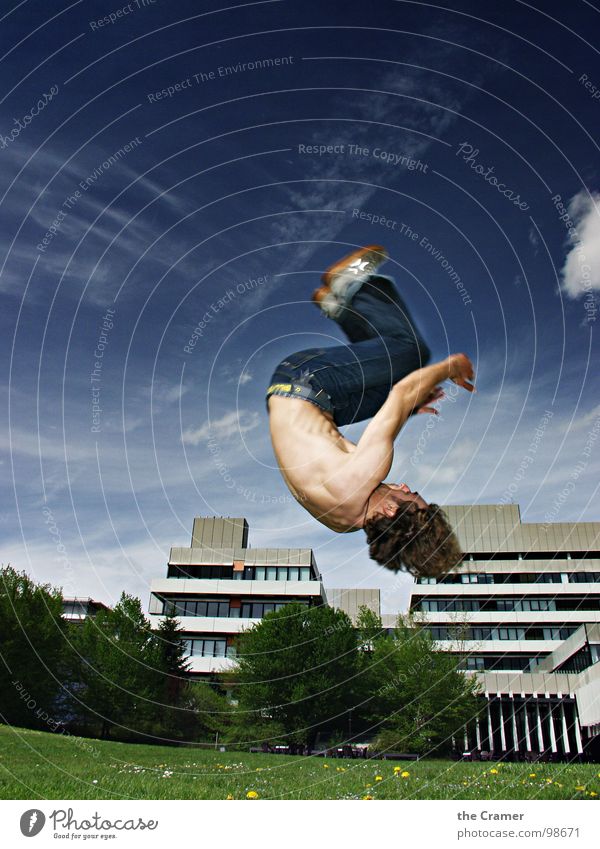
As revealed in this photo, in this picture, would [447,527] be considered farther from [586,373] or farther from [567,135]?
[567,135]

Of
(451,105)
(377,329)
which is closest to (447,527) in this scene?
(377,329)

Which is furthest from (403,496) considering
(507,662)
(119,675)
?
(507,662)

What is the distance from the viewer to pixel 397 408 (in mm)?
6148

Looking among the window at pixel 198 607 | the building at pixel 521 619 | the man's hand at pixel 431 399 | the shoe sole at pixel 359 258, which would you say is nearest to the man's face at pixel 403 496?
the man's hand at pixel 431 399

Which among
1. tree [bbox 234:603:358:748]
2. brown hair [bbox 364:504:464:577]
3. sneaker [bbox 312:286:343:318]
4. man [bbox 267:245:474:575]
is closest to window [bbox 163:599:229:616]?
tree [bbox 234:603:358:748]

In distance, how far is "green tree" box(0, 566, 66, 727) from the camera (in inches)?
1163

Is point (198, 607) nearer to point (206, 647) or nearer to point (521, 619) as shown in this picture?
point (206, 647)

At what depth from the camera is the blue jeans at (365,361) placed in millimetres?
6367

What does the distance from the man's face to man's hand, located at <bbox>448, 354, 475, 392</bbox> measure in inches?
51.7

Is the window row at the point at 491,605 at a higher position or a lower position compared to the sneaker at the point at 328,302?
higher

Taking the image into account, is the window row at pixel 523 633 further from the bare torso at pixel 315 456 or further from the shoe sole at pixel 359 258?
the shoe sole at pixel 359 258

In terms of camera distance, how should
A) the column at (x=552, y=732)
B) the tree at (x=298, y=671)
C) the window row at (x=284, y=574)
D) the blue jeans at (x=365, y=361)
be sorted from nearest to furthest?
the blue jeans at (x=365, y=361)
the tree at (x=298, y=671)
the column at (x=552, y=732)
the window row at (x=284, y=574)

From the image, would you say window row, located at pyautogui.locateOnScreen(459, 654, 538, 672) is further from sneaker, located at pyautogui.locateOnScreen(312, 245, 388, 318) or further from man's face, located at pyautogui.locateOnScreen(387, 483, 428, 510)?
sneaker, located at pyautogui.locateOnScreen(312, 245, 388, 318)
